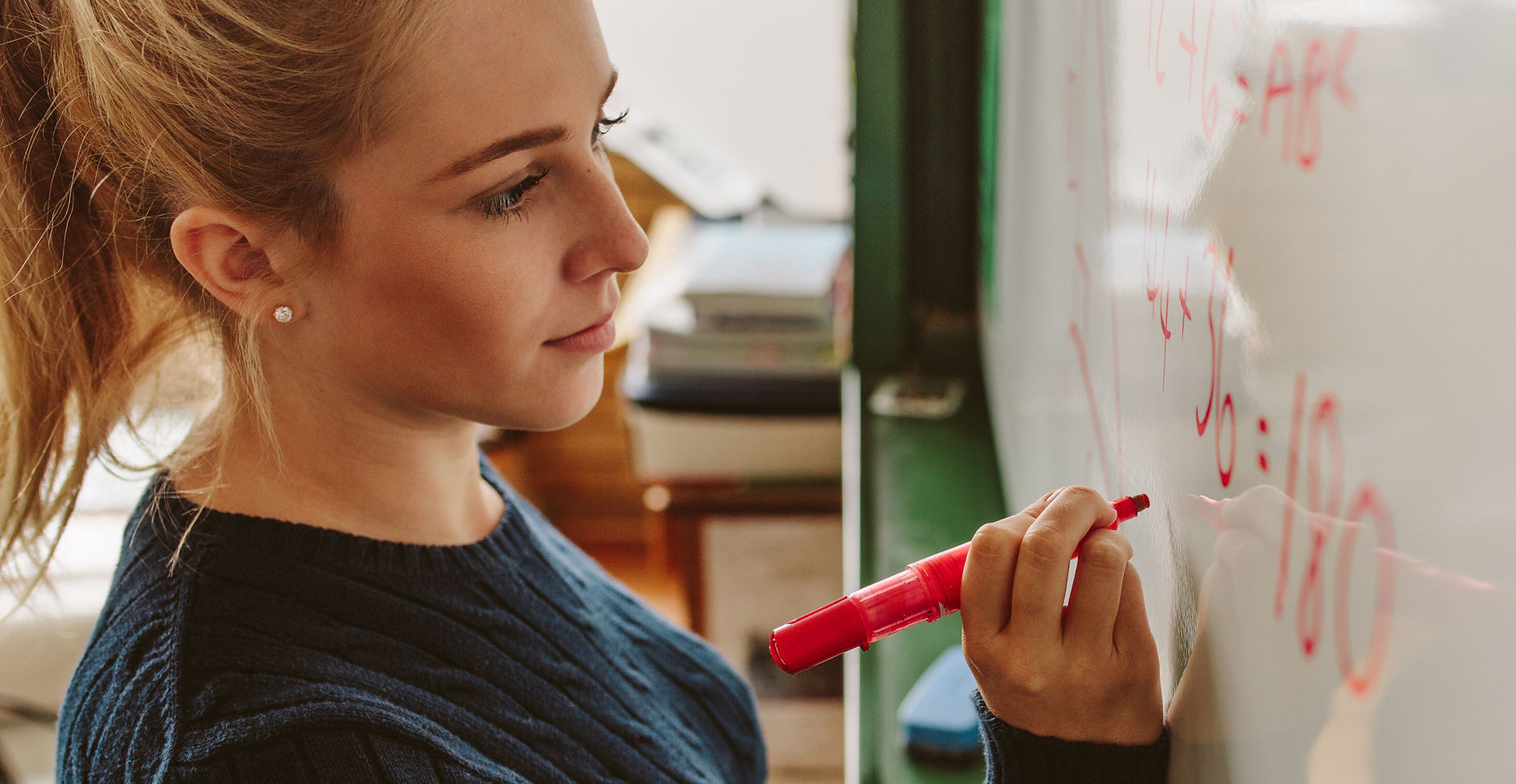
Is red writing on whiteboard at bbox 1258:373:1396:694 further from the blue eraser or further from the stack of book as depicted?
the stack of book

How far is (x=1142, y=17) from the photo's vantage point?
0.50 meters

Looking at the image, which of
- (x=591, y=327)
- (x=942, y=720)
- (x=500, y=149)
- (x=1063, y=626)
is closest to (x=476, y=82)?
(x=500, y=149)

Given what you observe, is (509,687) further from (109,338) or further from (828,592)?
(828,592)

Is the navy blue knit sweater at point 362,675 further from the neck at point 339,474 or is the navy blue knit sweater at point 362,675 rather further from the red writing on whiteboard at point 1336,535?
the red writing on whiteboard at point 1336,535

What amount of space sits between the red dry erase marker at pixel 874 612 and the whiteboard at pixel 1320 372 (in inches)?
3.7

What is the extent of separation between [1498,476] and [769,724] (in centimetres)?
199

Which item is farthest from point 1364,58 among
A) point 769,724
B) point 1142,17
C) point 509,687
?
point 769,724

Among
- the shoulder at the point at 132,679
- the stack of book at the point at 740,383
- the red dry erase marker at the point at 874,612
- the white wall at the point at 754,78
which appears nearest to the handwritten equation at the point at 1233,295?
the red dry erase marker at the point at 874,612

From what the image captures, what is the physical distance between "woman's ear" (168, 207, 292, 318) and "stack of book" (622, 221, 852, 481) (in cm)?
119

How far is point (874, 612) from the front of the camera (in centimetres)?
52

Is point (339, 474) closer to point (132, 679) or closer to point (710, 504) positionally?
point (132, 679)

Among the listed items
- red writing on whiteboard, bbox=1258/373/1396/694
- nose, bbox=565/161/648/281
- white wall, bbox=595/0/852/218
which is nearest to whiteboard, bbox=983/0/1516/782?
red writing on whiteboard, bbox=1258/373/1396/694

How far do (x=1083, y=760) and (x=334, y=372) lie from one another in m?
0.47

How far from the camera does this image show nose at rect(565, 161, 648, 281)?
656mm
